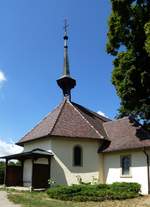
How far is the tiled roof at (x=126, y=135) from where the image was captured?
84.8 ft

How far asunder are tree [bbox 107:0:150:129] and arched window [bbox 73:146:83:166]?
596 centimetres

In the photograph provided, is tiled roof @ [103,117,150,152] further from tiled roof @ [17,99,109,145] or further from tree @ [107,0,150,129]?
tree @ [107,0,150,129]

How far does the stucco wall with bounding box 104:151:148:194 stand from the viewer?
25.0 meters

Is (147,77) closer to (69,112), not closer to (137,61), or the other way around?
(137,61)

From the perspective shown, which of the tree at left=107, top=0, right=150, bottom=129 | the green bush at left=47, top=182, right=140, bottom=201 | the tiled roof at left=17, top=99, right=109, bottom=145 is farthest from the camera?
the tiled roof at left=17, top=99, right=109, bottom=145

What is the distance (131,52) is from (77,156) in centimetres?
969

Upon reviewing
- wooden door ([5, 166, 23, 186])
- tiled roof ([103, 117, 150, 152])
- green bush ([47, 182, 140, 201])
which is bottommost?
green bush ([47, 182, 140, 201])

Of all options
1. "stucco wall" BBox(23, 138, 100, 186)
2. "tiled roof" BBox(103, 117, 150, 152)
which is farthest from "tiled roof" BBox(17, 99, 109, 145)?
"tiled roof" BBox(103, 117, 150, 152)

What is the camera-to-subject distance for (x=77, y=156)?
1138 inches

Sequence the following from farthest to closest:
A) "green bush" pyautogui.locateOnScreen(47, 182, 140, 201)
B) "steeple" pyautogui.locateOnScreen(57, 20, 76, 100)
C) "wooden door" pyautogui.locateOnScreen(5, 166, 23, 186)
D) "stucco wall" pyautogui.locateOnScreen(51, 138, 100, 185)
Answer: "steeple" pyautogui.locateOnScreen(57, 20, 76, 100), "wooden door" pyautogui.locateOnScreen(5, 166, 23, 186), "stucco wall" pyautogui.locateOnScreen(51, 138, 100, 185), "green bush" pyautogui.locateOnScreen(47, 182, 140, 201)

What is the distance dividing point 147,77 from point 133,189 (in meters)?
7.34

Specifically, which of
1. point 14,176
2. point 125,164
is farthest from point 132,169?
point 14,176

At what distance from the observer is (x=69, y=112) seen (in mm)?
32250

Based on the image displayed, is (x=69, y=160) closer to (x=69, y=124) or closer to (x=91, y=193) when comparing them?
(x=69, y=124)
